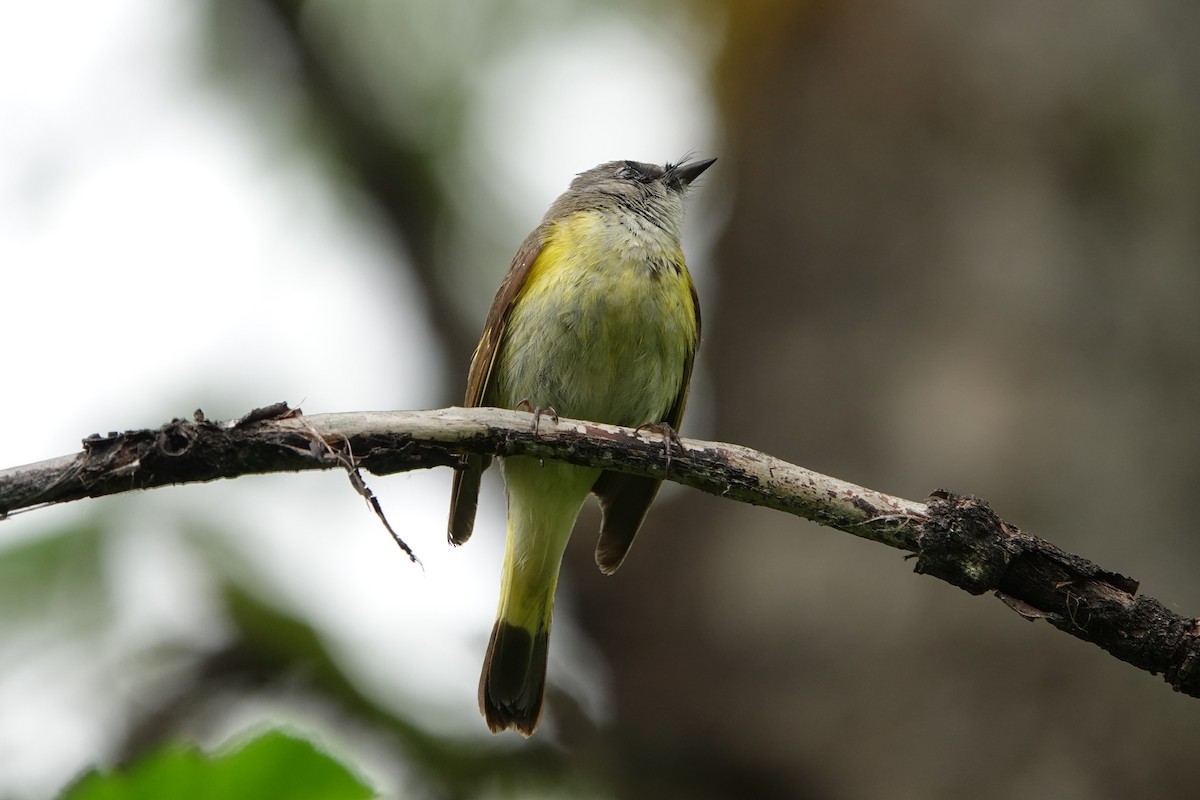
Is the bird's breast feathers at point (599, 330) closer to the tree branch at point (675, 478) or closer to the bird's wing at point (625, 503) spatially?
the bird's wing at point (625, 503)

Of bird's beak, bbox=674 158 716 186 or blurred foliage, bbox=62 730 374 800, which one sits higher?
bird's beak, bbox=674 158 716 186

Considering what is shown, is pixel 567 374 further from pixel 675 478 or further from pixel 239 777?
pixel 239 777

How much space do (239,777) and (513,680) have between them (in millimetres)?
3643

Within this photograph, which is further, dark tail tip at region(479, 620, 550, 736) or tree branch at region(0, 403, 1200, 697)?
dark tail tip at region(479, 620, 550, 736)

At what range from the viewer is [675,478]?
115 inches

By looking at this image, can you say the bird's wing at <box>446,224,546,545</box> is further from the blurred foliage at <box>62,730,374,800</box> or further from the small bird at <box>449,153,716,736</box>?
the blurred foliage at <box>62,730,374,800</box>

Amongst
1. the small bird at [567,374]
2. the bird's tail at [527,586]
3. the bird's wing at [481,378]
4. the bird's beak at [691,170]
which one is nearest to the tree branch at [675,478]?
the small bird at [567,374]

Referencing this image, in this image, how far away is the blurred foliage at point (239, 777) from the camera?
3.33 ft

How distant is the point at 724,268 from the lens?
628 centimetres

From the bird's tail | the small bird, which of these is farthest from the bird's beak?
the bird's tail

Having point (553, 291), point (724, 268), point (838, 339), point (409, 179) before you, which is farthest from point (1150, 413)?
point (409, 179)

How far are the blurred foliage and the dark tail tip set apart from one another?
358 cm

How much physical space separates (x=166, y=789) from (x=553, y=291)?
340 cm

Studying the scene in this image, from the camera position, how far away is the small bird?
168 inches
